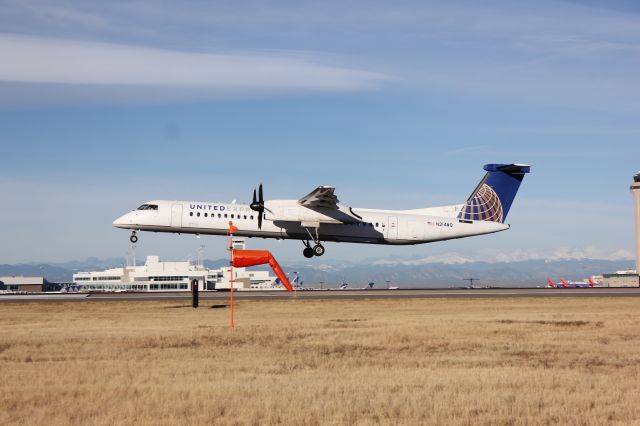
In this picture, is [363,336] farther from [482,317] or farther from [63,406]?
[63,406]

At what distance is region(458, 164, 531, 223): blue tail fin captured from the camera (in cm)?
6100

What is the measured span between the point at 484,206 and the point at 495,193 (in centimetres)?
167

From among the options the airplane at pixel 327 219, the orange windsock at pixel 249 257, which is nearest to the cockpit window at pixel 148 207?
the airplane at pixel 327 219

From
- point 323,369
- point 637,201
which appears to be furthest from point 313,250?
point 637,201

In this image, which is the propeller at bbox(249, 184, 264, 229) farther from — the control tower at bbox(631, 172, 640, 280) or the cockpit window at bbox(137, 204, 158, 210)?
the control tower at bbox(631, 172, 640, 280)

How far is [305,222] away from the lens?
188 ft

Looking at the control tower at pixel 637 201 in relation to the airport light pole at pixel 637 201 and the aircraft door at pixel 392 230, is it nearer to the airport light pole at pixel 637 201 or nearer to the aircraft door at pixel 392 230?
the airport light pole at pixel 637 201

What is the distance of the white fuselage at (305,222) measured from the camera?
186 feet

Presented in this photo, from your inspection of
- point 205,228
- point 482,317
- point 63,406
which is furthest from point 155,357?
point 205,228

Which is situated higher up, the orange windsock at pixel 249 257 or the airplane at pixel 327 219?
the airplane at pixel 327 219

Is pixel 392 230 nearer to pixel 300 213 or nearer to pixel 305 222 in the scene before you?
pixel 305 222

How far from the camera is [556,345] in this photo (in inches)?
980

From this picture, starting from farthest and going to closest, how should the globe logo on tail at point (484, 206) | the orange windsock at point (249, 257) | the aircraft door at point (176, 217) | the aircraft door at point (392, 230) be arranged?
1. the globe logo on tail at point (484, 206)
2. the aircraft door at point (392, 230)
3. the aircraft door at point (176, 217)
4. the orange windsock at point (249, 257)

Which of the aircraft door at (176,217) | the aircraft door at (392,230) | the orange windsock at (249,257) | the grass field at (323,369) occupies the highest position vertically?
the aircraft door at (176,217)
